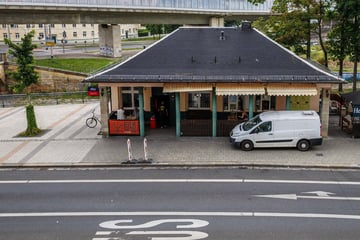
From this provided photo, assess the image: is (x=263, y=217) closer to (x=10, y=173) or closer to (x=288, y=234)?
(x=288, y=234)

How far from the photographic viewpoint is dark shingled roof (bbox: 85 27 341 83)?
2314cm

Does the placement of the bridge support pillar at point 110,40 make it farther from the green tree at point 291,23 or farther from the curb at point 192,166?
the curb at point 192,166

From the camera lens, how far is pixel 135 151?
72.0 feet

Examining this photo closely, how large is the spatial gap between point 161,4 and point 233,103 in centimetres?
2745

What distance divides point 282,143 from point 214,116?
4335 millimetres

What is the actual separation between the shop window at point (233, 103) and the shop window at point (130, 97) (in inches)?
226

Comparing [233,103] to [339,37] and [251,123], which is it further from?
[339,37]

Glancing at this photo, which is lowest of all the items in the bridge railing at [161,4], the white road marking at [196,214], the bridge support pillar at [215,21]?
the white road marking at [196,214]

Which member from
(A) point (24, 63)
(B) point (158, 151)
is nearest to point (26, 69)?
(A) point (24, 63)

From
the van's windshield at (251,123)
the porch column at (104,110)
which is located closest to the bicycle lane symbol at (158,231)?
the van's windshield at (251,123)

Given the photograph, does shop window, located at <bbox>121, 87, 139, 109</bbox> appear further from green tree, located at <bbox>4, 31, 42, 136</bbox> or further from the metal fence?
the metal fence

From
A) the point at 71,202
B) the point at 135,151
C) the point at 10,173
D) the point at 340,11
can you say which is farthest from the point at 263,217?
the point at 340,11

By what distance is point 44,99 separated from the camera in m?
41.5

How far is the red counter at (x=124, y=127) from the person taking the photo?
24.8m
